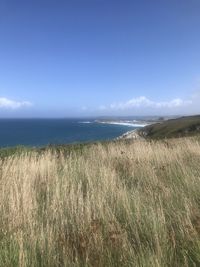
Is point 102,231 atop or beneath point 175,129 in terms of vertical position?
atop

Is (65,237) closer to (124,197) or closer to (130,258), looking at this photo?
(130,258)

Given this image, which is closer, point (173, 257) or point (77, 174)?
point (173, 257)

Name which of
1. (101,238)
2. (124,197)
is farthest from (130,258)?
(124,197)

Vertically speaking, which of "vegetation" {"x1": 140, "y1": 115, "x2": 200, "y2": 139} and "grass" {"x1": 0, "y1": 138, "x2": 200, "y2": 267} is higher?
"grass" {"x1": 0, "y1": 138, "x2": 200, "y2": 267}

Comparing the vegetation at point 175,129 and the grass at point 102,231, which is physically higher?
the grass at point 102,231

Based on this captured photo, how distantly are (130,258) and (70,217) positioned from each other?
4.76ft

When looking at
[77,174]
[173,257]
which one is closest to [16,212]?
[173,257]

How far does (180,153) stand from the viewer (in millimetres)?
11039

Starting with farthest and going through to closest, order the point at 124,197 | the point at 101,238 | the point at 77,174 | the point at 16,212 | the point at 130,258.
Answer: the point at 77,174
the point at 124,197
the point at 16,212
the point at 101,238
the point at 130,258

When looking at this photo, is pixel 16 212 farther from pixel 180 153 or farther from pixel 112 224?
pixel 180 153

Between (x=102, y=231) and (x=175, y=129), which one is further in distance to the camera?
(x=175, y=129)

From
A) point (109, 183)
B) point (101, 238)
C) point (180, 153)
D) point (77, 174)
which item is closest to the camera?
point (101, 238)

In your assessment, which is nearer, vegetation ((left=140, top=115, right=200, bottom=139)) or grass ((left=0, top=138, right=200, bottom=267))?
grass ((left=0, top=138, right=200, bottom=267))

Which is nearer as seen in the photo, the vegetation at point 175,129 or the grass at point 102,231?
the grass at point 102,231
